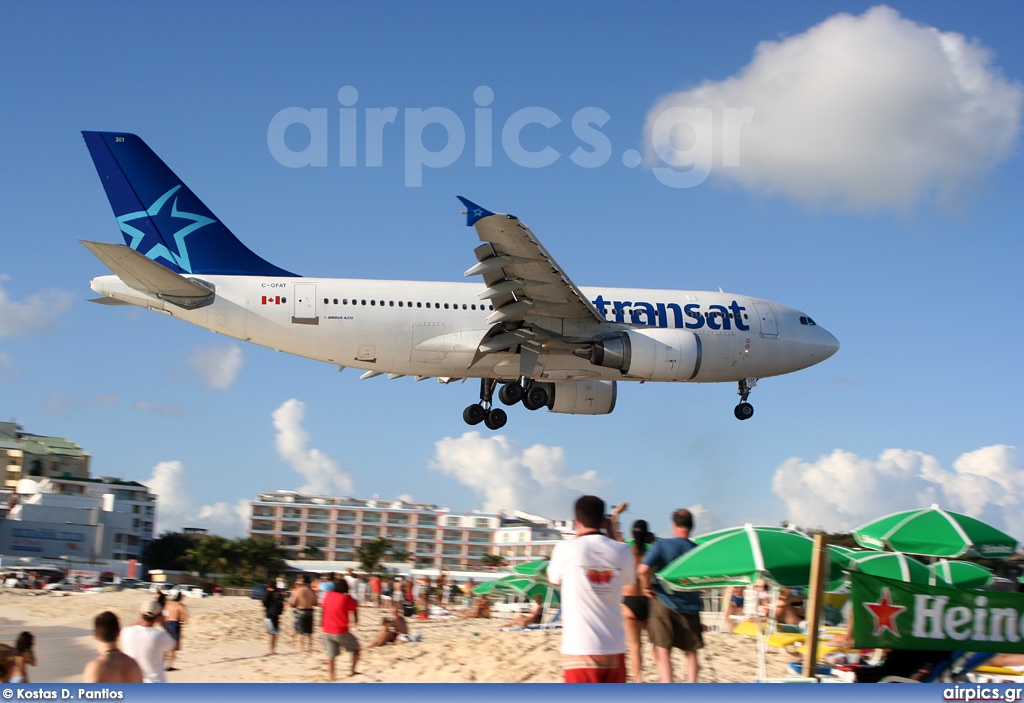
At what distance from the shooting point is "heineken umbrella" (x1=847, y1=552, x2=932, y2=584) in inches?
555

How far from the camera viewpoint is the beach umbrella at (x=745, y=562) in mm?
9133

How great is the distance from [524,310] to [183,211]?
8964 mm

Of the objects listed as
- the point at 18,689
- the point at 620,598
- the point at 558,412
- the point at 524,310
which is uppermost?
the point at 524,310

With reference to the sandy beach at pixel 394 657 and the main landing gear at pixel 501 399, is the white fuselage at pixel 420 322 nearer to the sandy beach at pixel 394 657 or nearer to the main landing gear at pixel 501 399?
the main landing gear at pixel 501 399

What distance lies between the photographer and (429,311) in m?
Result: 25.9

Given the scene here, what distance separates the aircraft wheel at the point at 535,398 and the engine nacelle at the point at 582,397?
36 cm

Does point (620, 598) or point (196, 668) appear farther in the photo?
point (196, 668)

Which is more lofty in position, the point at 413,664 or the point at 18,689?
the point at 18,689

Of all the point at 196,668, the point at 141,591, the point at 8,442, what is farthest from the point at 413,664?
the point at 8,442

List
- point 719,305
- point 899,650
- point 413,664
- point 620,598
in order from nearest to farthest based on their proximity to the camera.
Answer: point 620,598 → point 899,650 → point 413,664 → point 719,305

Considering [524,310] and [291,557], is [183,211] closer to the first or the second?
[524,310]

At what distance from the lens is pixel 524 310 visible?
25719mm

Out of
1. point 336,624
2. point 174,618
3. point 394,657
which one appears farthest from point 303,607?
point 336,624

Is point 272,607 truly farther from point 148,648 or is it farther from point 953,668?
point 953,668
